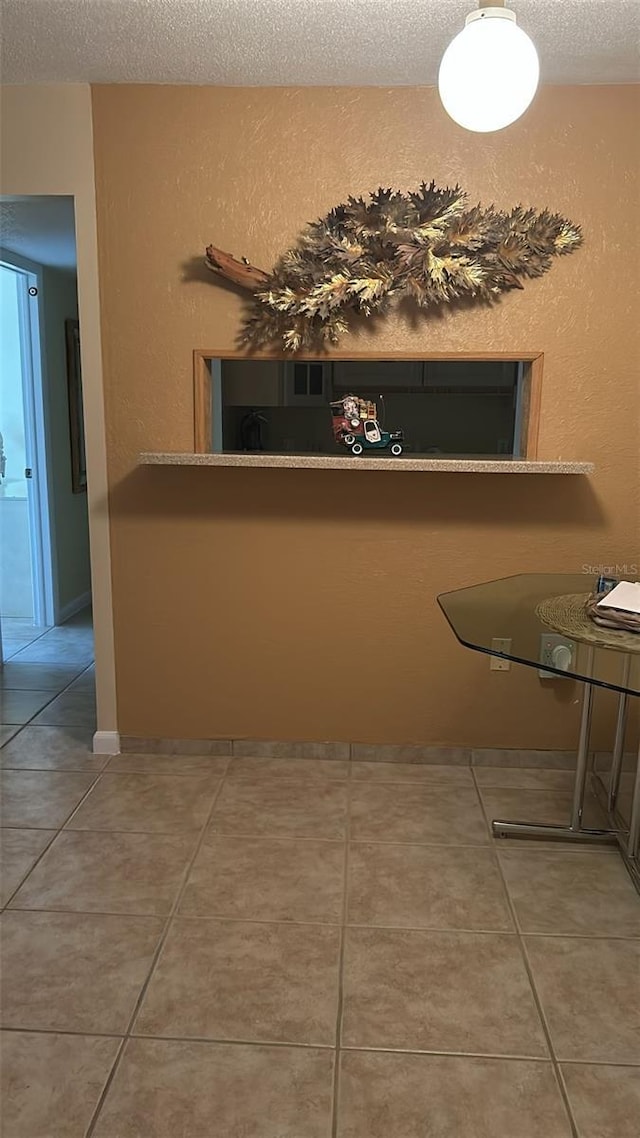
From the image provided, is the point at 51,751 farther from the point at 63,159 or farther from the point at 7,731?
the point at 63,159

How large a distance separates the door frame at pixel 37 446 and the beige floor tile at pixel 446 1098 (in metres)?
3.75

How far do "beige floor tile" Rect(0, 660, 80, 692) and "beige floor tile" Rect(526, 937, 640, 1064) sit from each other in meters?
2.55

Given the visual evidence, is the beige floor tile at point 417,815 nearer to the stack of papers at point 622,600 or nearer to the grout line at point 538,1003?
the grout line at point 538,1003

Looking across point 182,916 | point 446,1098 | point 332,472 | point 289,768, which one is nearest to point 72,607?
point 289,768

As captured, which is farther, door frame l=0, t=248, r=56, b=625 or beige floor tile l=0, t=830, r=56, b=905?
door frame l=0, t=248, r=56, b=625

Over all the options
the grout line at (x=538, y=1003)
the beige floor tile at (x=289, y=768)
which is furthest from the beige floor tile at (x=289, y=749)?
the grout line at (x=538, y=1003)

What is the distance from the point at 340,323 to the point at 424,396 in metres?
0.56

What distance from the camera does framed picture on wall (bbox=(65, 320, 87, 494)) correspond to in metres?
5.10

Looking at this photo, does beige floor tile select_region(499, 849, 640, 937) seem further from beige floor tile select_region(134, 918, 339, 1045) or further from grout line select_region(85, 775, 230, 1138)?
grout line select_region(85, 775, 230, 1138)

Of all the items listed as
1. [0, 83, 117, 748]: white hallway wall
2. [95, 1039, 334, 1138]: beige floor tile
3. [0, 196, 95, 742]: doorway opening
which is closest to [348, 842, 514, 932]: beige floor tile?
[95, 1039, 334, 1138]: beige floor tile

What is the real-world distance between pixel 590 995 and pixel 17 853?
5.34 ft

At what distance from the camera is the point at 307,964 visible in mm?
1978

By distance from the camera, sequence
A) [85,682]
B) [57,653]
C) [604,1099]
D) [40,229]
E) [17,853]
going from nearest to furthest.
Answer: [604,1099]
[17,853]
[40,229]
[85,682]
[57,653]

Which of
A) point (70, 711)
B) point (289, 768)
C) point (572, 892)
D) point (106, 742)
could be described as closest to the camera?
point (572, 892)
